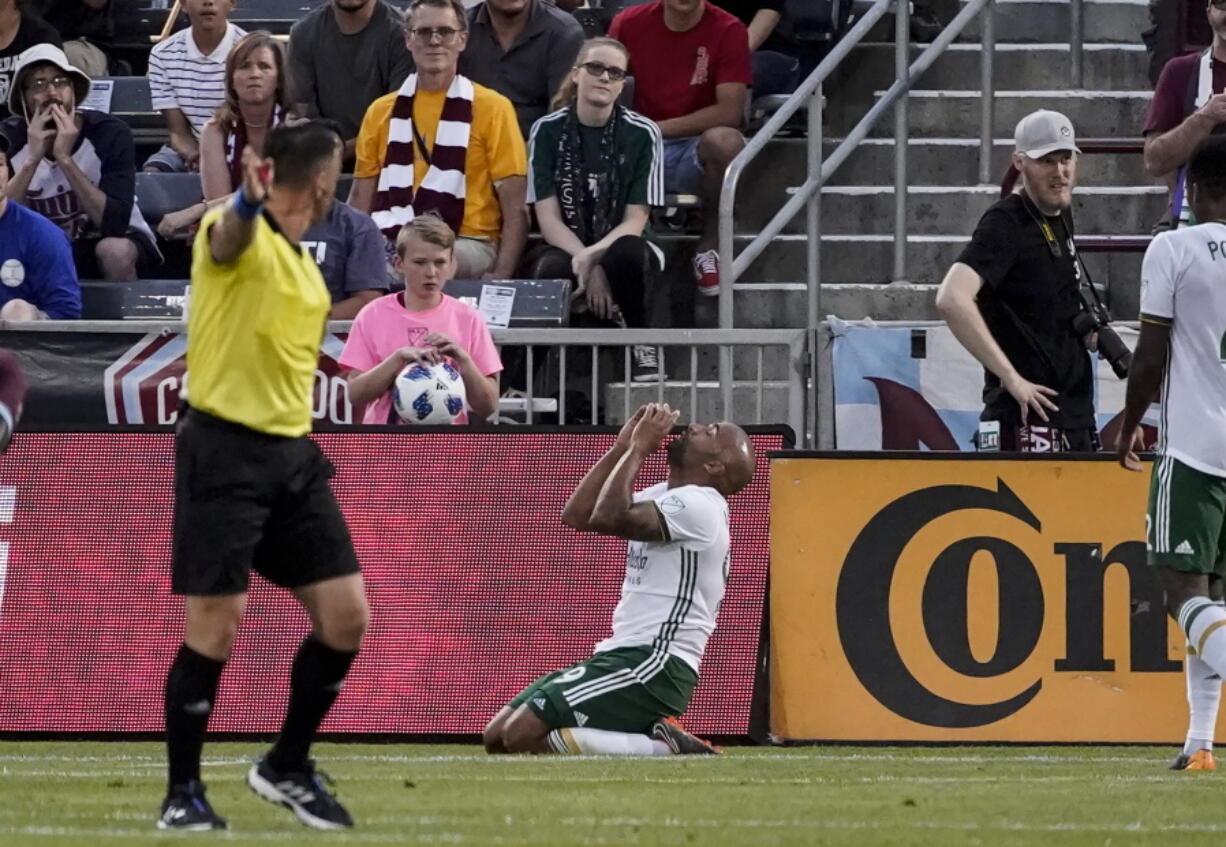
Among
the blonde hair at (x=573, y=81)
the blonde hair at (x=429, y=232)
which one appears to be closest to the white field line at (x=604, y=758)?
the blonde hair at (x=429, y=232)

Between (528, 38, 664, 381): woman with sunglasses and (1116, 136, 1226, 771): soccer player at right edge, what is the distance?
13.4 feet

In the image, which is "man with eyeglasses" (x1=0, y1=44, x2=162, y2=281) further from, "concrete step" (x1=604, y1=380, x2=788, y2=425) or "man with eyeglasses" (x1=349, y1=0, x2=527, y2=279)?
"concrete step" (x1=604, y1=380, x2=788, y2=425)

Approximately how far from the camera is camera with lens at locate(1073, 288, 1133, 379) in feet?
30.8

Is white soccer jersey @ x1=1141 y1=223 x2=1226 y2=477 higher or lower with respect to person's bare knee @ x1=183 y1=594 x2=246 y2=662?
higher

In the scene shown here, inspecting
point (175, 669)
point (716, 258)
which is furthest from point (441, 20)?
point (175, 669)

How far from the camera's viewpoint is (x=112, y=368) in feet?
34.2

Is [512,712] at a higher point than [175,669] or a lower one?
lower

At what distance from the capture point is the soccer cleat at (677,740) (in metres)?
8.95

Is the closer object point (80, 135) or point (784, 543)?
point (784, 543)

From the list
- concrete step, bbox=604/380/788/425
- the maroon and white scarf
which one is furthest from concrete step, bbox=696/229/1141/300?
concrete step, bbox=604/380/788/425

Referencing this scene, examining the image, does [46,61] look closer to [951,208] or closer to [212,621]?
[951,208]

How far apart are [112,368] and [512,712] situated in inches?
111

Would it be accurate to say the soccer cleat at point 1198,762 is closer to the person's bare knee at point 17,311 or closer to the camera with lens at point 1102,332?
the camera with lens at point 1102,332

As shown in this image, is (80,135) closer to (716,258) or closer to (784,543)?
(716,258)
